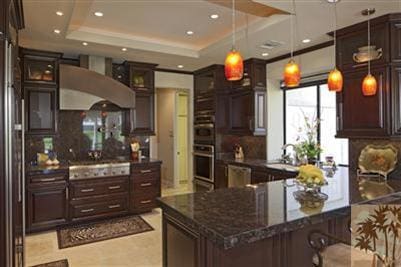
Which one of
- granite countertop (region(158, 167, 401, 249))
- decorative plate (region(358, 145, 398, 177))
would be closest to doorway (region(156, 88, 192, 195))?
decorative plate (region(358, 145, 398, 177))

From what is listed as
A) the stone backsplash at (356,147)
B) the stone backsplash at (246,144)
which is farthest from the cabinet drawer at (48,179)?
the stone backsplash at (356,147)

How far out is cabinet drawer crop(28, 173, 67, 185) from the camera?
13.5 feet

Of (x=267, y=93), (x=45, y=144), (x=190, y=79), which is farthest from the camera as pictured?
(x=190, y=79)

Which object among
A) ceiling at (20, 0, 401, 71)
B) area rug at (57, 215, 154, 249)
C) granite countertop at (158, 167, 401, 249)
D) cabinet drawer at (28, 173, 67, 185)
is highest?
ceiling at (20, 0, 401, 71)

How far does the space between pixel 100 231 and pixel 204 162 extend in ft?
8.29

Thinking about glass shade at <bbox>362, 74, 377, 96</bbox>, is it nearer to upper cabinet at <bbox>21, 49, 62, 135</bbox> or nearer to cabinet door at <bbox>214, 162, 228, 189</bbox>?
cabinet door at <bbox>214, 162, 228, 189</bbox>

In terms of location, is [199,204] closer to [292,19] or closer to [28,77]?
[292,19]

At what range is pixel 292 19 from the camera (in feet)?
10.7

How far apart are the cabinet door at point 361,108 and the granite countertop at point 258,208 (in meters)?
0.70

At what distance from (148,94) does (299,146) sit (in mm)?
2998

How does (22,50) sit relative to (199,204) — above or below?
above

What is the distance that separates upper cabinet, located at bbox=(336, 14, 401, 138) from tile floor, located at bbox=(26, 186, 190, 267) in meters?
2.96

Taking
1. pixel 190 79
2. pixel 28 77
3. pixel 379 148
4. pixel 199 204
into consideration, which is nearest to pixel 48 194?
pixel 28 77

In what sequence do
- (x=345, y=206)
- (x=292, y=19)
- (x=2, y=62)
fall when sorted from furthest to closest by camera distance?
(x=292, y=19), (x=345, y=206), (x=2, y=62)
